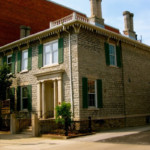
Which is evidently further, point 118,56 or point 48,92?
point 118,56

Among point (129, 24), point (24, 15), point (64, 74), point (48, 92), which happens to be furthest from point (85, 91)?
point (24, 15)

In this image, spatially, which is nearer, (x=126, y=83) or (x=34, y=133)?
(x=34, y=133)

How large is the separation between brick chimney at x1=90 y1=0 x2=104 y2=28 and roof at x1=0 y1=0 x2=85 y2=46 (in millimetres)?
11386

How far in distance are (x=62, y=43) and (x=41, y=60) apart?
2.37m

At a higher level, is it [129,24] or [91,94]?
[129,24]

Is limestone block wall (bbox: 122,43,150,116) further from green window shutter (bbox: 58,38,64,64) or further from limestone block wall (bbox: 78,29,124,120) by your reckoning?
Answer: green window shutter (bbox: 58,38,64,64)

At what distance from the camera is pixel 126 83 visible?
743 inches

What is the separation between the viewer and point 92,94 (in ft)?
53.5

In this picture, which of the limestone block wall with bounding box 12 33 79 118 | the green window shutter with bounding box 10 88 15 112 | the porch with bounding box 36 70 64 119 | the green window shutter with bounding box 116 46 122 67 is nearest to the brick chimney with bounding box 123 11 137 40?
the green window shutter with bounding box 116 46 122 67

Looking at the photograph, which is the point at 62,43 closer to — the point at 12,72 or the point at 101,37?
the point at 101,37

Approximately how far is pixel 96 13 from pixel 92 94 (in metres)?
6.46

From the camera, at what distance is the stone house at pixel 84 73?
15.7 metres

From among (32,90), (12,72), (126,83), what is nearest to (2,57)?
(12,72)

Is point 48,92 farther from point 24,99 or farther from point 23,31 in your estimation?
point 23,31
